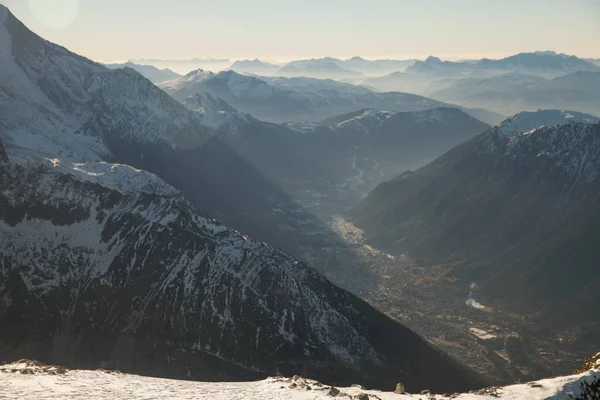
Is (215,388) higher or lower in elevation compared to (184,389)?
lower

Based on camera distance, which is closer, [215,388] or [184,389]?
[184,389]

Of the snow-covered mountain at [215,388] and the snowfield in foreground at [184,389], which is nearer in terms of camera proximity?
the snow-covered mountain at [215,388]

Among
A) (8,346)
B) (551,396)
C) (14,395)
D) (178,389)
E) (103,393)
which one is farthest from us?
(8,346)

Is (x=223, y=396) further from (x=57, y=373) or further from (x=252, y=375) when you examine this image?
(x=252, y=375)

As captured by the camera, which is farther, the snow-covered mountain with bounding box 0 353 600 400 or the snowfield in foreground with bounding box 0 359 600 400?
the snowfield in foreground with bounding box 0 359 600 400

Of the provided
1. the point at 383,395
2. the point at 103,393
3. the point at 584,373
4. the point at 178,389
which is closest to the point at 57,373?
the point at 103,393
